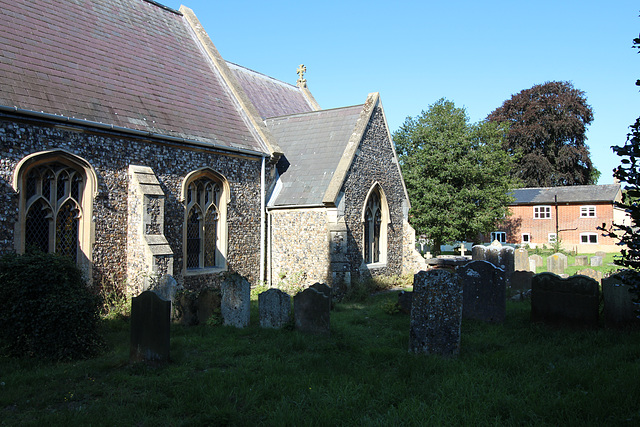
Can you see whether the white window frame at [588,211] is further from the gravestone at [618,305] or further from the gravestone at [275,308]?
the gravestone at [275,308]

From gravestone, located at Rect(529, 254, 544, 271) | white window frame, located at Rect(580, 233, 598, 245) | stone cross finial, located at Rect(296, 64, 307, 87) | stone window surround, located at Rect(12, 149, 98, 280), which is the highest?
stone cross finial, located at Rect(296, 64, 307, 87)

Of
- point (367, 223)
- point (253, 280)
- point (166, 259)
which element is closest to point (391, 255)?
point (367, 223)

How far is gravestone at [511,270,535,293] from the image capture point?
1403 centimetres

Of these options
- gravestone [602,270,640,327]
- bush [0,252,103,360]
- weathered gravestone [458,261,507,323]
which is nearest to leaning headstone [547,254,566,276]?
weathered gravestone [458,261,507,323]

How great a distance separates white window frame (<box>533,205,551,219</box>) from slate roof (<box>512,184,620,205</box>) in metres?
0.57

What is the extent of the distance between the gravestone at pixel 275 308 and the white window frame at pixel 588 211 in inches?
1532

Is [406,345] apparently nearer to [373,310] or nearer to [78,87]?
[373,310]

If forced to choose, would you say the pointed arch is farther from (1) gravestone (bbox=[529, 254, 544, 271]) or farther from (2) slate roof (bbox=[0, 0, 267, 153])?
(1) gravestone (bbox=[529, 254, 544, 271])

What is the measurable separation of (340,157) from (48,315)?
399 inches

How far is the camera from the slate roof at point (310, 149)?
48.6 ft

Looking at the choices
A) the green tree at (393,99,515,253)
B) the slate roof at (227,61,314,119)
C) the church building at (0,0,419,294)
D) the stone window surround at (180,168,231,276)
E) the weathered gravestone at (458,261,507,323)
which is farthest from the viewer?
the green tree at (393,99,515,253)

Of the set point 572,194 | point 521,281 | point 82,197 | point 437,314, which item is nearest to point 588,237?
point 572,194

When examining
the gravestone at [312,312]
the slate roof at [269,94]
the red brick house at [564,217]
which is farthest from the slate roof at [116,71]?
the red brick house at [564,217]

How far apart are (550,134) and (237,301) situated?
42116 mm
